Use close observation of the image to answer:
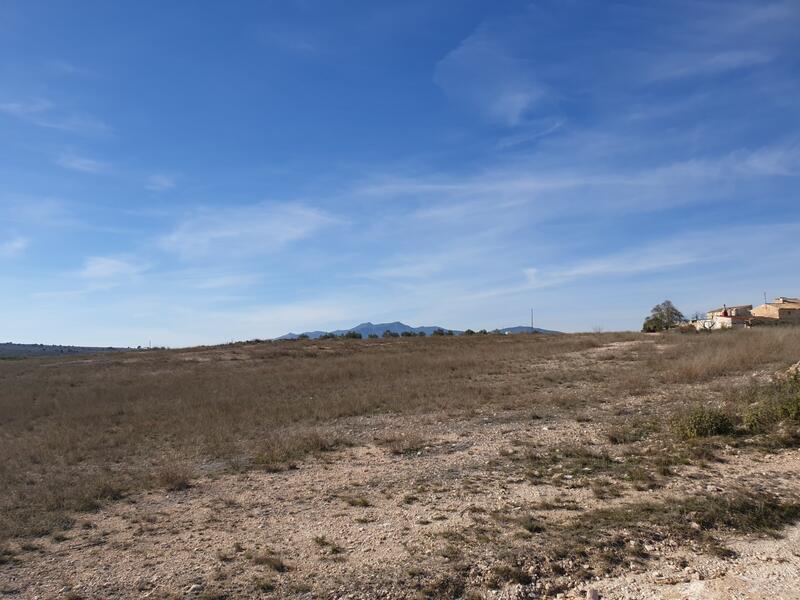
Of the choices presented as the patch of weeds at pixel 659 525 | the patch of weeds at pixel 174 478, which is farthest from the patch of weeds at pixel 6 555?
the patch of weeds at pixel 659 525

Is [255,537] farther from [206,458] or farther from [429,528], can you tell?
[206,458]

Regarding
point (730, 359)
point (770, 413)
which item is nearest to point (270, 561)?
point (770, 413)

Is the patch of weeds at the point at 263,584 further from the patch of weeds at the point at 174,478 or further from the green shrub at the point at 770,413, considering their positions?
the green shrub at the point at 770,413

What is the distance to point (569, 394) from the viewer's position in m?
16.3

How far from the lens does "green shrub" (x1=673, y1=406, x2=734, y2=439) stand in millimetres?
9789

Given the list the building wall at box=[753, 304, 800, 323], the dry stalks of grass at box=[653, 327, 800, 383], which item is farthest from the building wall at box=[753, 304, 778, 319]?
the dry stalks of grass at box=[653, 327, 800, 383]

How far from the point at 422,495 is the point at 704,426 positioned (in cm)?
538

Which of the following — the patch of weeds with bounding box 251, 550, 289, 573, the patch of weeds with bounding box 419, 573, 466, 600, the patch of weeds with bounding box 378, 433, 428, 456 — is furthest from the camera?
the patch of weeds with bounding box 378, 433, 428, 456

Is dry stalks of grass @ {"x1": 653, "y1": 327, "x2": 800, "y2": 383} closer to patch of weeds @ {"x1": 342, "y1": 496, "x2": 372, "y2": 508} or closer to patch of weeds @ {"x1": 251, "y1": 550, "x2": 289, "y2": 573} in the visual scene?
patch of weeds @ {"x1": 342, "y1": 496, "x2": 372, "y2": 508}

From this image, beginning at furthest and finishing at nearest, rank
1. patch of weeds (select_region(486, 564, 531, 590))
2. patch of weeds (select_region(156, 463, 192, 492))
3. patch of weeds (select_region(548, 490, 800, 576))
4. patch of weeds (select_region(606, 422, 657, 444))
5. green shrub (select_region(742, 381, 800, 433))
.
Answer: patch of weeds (select_region(606, 422, 657, 444)), green shrub (select_region(742, 381, 800, 433)), patch of weeds (select_region(156, 463, 192, 492)), patch of weeds (select_region(548, 490, 800, 576)), patch of weeds (select_region(486, 564, 531, 590))

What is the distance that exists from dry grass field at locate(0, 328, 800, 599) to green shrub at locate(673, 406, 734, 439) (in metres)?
0.04

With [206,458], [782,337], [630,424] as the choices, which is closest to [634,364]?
[782,337]

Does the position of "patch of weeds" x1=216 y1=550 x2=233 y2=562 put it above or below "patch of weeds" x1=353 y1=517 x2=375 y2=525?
below

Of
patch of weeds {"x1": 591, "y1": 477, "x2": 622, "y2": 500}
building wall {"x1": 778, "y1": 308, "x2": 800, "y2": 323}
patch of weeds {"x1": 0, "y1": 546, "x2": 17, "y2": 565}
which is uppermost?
building wall {"x1": 778, "y1": 308, "x2": 800, "y2": 323}
